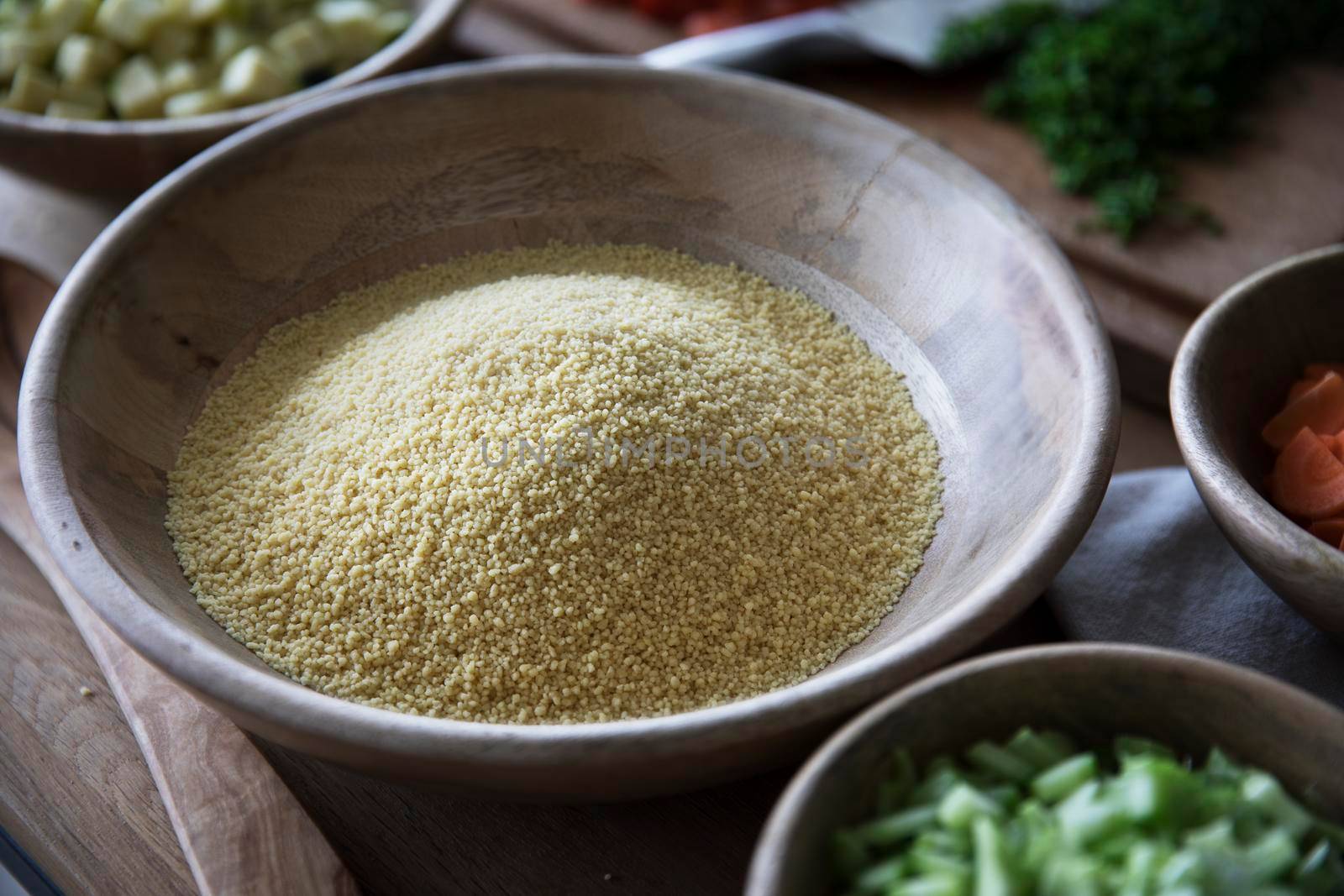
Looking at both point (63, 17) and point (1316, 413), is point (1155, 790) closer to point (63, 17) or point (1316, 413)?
point (1316, 413)

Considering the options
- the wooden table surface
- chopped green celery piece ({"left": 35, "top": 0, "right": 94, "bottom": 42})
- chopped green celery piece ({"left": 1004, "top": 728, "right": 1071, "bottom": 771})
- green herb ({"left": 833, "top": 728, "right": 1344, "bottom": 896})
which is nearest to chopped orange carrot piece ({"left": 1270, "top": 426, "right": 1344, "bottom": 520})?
the wooden table surface

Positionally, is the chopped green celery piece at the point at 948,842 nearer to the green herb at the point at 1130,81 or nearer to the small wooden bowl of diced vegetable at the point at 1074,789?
the small wooden bowl of diced vegetable at the point at 1074,789

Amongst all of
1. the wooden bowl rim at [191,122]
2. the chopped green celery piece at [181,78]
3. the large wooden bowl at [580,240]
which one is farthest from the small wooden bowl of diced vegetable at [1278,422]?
the chopped green celery piece at [181,78]

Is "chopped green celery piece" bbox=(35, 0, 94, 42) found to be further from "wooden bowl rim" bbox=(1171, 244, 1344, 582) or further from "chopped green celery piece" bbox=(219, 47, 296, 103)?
"wooden bowl rim" bbox=(1171, 244, 1344, 582)

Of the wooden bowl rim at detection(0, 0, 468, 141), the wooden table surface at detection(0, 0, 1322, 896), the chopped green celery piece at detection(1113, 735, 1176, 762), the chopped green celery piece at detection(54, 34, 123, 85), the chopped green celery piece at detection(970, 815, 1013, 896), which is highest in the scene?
the chopped green celery piece at detection(54, 34, 123, 85)

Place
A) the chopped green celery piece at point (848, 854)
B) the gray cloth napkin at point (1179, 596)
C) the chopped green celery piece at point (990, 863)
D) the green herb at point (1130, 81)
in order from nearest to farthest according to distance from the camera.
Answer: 1. the chopped green celery piece at point (990, 863)
2. the chopped green celery piece at point (848, 854)
3. the gray cloth napkin at point (1179, 596)
4. the green herb at point (1130, 81)

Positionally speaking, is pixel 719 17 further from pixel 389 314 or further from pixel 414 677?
pixel 414 677

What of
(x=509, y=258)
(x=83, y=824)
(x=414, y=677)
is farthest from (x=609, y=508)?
(x=83, y=824)
